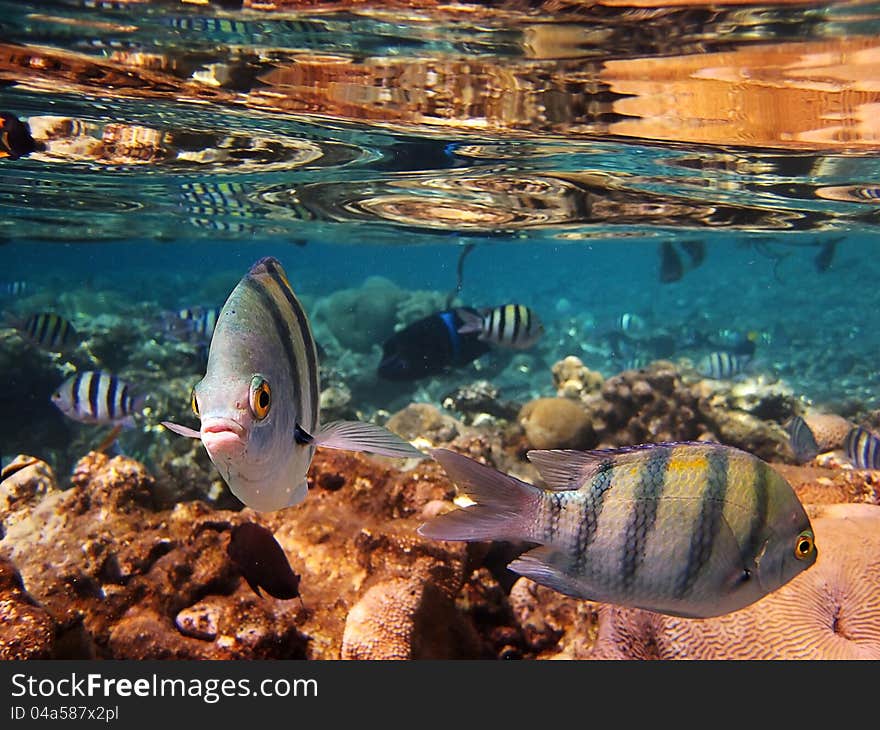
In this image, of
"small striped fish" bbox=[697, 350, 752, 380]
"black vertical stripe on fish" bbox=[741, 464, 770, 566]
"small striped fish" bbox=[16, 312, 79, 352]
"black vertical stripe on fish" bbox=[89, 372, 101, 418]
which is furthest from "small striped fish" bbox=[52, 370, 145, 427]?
"small striped fish" bbox=[697, 350, 752, 380]

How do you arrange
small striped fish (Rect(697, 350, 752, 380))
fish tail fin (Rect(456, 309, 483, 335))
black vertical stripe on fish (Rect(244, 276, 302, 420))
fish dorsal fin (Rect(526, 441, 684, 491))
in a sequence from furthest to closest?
small striped fish (Rect(697, 350, 752, 380)) < fish tail fin (Rect(456, 309, 483, 335)) < fish dorsal fin (Rect(526, 441, 684, 491)) < black vertical stripe on fish (Rect(244, 276, 302, 420))

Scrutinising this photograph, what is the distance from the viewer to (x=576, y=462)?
2750mm

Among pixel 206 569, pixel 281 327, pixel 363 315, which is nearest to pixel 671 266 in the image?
pixel 363 315

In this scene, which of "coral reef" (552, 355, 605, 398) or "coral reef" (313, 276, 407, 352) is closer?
"coral reef" (552, 355, 605, 398)

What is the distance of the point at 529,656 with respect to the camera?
475cm

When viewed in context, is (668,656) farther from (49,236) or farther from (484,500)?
(49,236)

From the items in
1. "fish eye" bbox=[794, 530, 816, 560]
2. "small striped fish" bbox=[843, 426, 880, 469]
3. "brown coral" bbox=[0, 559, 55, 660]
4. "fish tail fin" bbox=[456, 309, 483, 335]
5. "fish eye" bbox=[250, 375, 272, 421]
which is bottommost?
"small striped fish" bbox=[843, 426, 880, 469]

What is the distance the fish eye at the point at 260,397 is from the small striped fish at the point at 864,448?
339 inches

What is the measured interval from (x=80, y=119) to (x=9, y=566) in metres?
9.08

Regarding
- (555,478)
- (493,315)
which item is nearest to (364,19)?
→ (493,315)

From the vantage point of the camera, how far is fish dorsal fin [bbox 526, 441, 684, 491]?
2697 mm

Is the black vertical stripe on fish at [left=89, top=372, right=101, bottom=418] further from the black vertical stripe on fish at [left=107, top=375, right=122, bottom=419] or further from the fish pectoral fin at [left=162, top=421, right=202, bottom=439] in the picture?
the fish pectoral fin at [left=162, top=421, right=202, bottom=439]

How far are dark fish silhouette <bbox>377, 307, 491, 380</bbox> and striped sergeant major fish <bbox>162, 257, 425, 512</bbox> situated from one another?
24.4ft

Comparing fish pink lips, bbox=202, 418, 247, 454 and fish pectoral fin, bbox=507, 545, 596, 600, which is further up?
fish pink lips, bbox=202, 418, 247, 454
